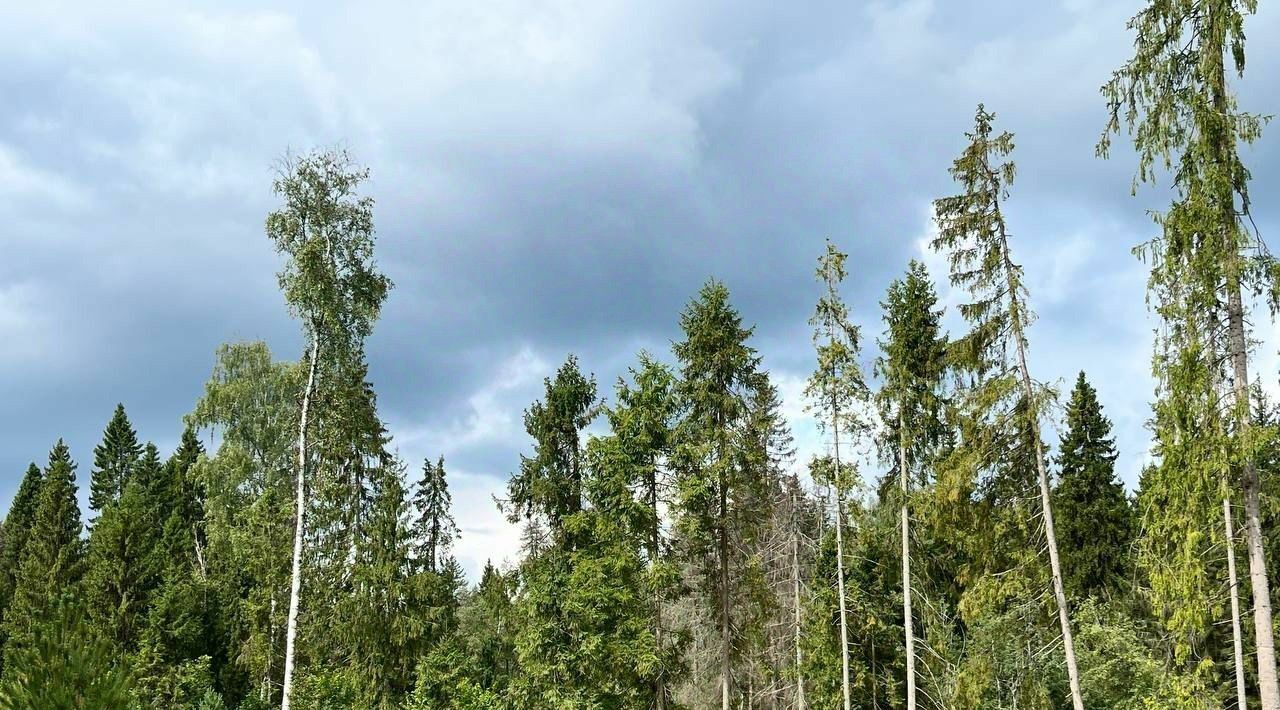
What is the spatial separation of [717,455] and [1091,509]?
20916 millimetres

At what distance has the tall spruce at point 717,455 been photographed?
933 inches

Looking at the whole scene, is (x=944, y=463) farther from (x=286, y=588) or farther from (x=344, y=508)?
(x=286, y=588)

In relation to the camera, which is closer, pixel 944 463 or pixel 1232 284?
pixel 1232 284

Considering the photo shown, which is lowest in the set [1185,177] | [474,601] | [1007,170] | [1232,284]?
[474,601]

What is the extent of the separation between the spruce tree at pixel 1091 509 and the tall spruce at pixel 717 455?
16.7 meters

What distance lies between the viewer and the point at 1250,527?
1293 cm

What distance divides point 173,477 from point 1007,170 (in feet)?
158

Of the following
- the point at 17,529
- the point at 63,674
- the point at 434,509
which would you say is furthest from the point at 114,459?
the point at 63,674

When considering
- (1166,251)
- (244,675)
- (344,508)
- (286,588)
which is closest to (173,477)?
(244,675)

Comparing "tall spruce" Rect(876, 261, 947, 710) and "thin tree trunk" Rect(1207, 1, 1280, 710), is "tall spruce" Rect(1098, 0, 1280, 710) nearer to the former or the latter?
"thin tree trunk" Rect(1207, 1, 1280, 710)

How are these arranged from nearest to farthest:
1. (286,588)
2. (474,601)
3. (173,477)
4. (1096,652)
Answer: (1096,652)
(286,588)
(474,601)
(173,477)

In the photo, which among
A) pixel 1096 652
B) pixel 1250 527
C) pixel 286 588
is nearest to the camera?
pixel 1250 527

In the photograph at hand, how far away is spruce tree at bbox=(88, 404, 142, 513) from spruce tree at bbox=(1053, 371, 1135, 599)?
162 feet

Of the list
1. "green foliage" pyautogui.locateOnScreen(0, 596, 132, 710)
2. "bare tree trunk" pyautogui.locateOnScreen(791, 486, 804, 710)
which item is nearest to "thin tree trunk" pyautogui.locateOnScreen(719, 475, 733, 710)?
"bare tree trunk" pyautogui.locateOnScreen(791, 486, 804, 710)
